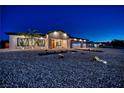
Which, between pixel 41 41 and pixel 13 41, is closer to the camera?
pixel 41 41

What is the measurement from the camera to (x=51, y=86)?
3.42m

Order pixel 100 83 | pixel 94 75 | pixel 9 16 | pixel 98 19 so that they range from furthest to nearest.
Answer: pixel 98 19 → pixel 9 16 → pixel 94 75 → pixel 100 83

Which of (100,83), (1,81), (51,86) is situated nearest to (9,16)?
(1,81)

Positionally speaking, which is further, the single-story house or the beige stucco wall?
the beige stucco wall

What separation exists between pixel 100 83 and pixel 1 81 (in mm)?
2132

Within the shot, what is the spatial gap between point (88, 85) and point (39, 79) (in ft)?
3.58

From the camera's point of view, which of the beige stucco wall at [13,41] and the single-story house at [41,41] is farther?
the beige stucco wall at [13,41]
